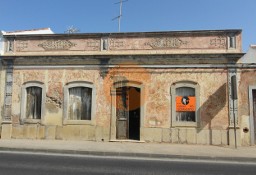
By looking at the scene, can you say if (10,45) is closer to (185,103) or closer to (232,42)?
(185,103)

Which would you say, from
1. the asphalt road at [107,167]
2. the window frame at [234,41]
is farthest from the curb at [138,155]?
the window frame at [234,41]

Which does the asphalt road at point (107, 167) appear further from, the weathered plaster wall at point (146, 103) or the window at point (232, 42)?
the window at point (232, 42)

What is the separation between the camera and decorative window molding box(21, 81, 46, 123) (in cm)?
1487

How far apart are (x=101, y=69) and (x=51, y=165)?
23.0 feet

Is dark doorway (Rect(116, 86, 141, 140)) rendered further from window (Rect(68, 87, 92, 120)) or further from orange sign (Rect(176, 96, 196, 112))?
orange sign (Rect(176, 96, 196, 112))

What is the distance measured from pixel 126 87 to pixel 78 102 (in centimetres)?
252

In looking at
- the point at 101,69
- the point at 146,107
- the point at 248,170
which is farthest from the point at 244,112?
the point at 101,69

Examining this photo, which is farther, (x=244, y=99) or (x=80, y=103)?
(x=80, y=103)

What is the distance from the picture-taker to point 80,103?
14.8m

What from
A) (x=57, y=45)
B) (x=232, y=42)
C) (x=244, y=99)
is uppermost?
(x=57, y=45)

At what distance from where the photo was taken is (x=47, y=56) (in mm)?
14875

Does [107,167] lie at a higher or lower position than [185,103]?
lower

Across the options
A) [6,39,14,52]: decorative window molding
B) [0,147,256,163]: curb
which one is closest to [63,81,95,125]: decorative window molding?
[0,147,256,163]: curb

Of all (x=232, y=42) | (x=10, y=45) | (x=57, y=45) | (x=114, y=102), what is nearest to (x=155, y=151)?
(x=114, y=102)
